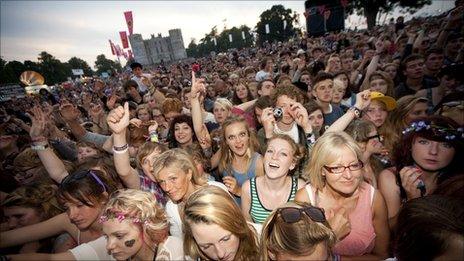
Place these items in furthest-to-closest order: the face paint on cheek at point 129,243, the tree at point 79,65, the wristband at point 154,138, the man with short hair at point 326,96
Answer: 1. the tree at point 79,65
2. the man with short hair at point 326,96
3. the wristband at point 154,138
4. the face paint on cheek at point 129,243

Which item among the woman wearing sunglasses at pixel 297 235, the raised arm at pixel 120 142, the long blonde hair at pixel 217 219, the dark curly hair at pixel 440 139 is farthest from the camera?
the raised arm at pixel 120 142

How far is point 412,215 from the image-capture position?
164 cm

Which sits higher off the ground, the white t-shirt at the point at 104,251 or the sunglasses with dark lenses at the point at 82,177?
the sunglasses with dark lenses at the point at 82,177

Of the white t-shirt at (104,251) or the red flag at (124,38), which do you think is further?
the red flag at (124,38)

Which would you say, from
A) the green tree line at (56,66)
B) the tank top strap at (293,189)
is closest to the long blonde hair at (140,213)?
the tank top strap at (293,189)

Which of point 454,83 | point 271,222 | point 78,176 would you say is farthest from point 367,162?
point 78,176

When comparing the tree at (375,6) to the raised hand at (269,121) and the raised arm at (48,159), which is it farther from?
the raised arm at (48,159)

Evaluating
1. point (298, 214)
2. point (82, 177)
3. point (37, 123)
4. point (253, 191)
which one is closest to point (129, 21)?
point (37, 123)

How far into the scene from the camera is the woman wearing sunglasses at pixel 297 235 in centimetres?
173

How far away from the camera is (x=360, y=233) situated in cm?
223

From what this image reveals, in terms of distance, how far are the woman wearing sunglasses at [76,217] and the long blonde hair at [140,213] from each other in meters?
0.38

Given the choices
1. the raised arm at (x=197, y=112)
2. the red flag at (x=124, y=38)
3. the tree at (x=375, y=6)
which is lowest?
the raised arm at (x=197, y=112)

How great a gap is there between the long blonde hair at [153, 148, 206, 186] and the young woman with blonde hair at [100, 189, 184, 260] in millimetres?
479

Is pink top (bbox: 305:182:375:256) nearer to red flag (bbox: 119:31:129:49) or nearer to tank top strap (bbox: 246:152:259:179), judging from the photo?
tank top strap (bbox: 246:152:259:179)
